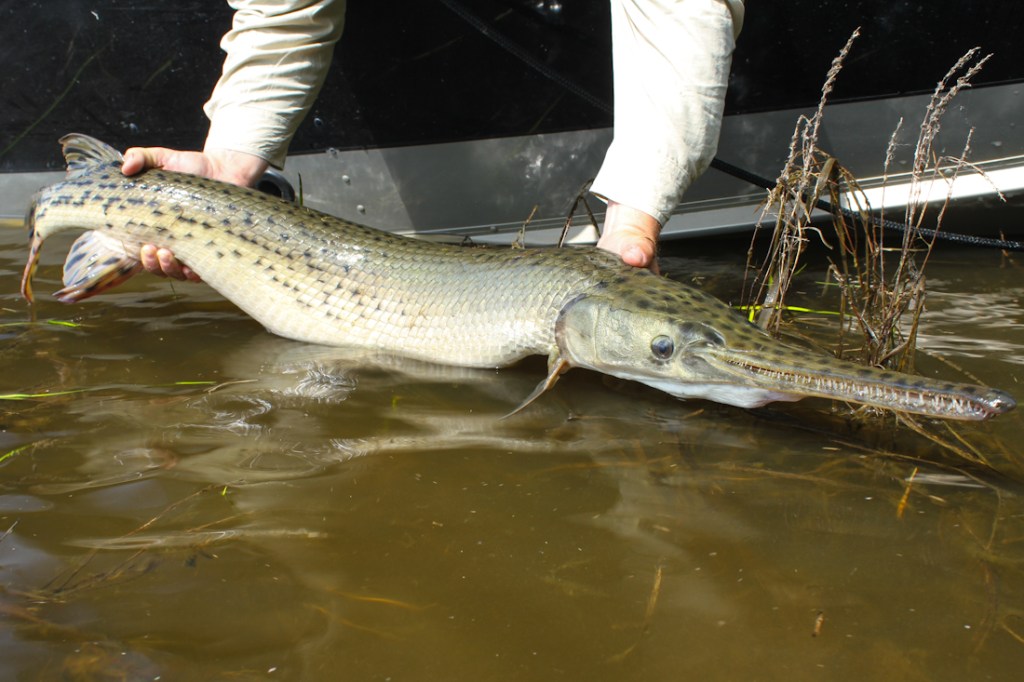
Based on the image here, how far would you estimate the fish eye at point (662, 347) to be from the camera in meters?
2.81

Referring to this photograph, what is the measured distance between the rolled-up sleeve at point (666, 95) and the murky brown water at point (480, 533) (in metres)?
0.72

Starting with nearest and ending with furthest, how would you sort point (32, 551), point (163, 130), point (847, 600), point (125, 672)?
1. point (125, 672)
2. point (847, 600)
3. point (32, 551)
4. point (163, 130)

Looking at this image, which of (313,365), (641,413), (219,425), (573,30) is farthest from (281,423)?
(573,30)

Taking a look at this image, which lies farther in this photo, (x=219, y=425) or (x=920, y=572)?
(x=219, y=425)

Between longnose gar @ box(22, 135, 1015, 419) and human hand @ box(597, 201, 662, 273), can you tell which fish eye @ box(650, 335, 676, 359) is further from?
human hand @ box(597, 201, 662, 273)

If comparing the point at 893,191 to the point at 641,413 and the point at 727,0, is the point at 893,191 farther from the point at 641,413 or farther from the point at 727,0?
the point at 641,413

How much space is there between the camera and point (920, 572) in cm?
193

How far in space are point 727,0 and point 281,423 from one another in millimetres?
2095

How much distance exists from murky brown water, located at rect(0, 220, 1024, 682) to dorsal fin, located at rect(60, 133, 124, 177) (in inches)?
45.4

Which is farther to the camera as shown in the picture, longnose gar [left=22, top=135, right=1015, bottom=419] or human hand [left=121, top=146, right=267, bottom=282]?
human hand [left=121, top=146, right=267, bottom=282]

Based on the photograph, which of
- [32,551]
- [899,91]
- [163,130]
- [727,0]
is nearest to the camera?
[32,551]

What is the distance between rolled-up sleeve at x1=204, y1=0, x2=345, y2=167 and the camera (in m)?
4.10

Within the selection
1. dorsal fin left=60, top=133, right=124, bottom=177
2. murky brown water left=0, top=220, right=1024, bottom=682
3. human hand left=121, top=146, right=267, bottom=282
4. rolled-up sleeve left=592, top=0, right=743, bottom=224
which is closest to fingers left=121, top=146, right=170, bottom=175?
human hand left=121, top=146, right=267, bottom=282

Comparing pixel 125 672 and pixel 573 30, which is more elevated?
pixel 573 30
